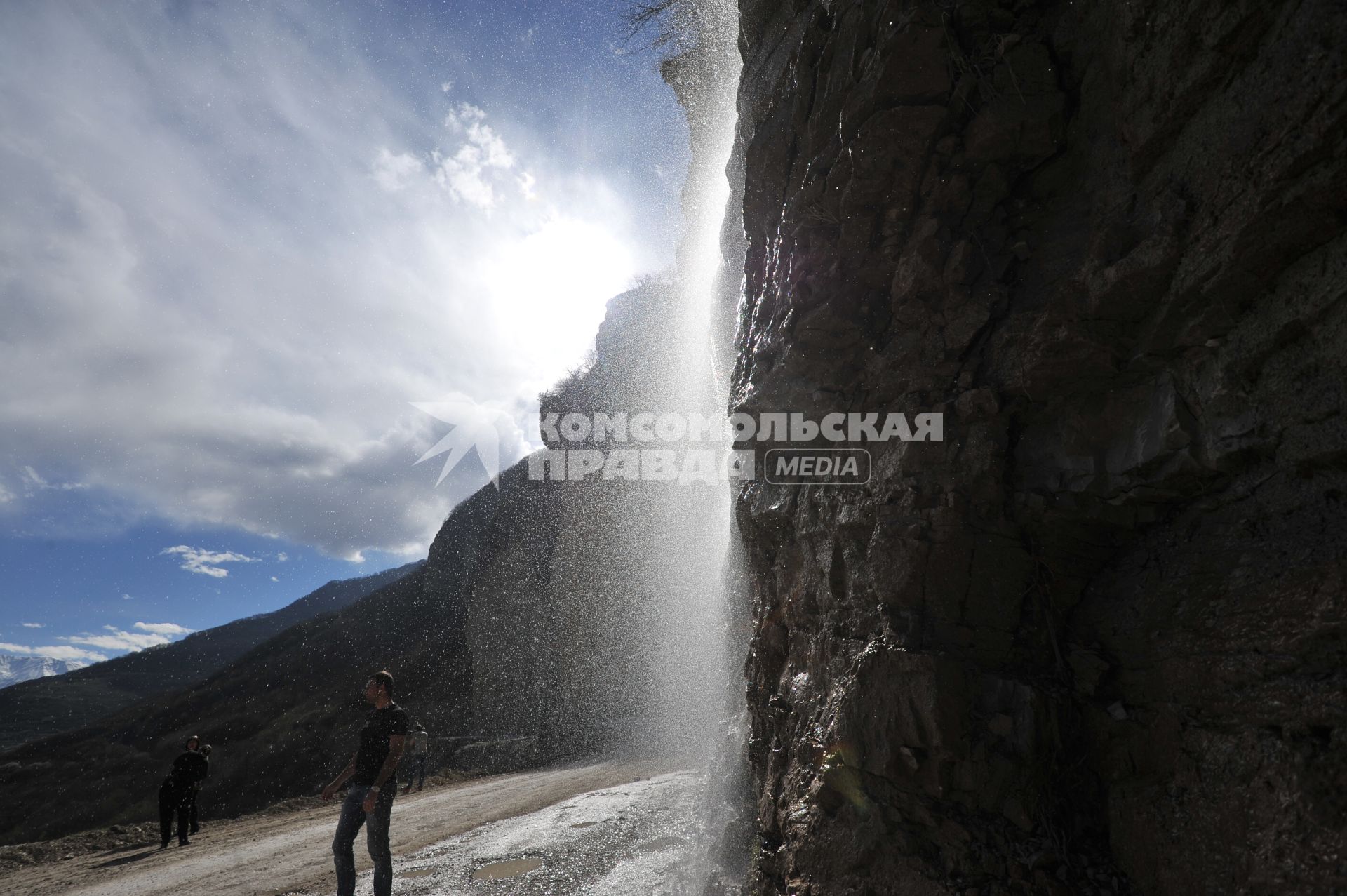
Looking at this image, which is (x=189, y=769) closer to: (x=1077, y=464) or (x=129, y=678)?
(x=1077, y=464)

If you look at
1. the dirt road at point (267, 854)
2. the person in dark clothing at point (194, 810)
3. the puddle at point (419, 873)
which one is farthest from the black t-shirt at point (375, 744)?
the person in dark clothing at point (194, 810)

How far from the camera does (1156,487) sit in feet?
10.00

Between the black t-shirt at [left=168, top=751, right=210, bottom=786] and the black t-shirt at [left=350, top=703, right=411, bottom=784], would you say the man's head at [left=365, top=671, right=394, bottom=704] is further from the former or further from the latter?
the black t-shirt at [left=168, top=751, right=210, bottom=786]

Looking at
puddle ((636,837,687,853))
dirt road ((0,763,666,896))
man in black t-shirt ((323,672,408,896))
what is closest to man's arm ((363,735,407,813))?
man in black t-shirt ((323,672,408,896))

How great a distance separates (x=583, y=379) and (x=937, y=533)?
103 ft

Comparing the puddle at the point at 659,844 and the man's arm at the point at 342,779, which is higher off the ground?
the man's arm at the point at 342,779

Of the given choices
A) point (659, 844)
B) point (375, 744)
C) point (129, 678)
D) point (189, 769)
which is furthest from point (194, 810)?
point (129, 678)

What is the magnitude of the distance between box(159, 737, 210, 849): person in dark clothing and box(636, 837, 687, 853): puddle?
297 inches

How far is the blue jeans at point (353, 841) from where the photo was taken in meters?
4.52

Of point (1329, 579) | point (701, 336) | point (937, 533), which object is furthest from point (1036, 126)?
point (701, 336)

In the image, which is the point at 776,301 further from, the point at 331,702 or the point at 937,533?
the point at 331,702

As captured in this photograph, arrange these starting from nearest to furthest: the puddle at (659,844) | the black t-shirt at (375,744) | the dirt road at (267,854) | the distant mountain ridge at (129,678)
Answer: the black t-shirt at (375,744)
the puddle at (659,844)
the dirt road at (267,854)
the distant mountain ridge at (129,678)

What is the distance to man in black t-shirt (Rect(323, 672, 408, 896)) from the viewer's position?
4523 millimetres

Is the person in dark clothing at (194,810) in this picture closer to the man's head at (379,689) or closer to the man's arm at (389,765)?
the man's head at (379,689)
